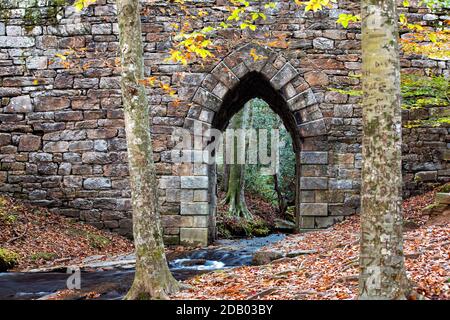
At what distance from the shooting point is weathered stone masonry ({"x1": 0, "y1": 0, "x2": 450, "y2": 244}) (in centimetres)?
959

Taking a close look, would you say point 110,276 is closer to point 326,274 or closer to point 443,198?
point 326,274

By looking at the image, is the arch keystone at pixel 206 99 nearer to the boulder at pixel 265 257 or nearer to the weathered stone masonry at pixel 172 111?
the weathered stone masonry at pixel 172 111

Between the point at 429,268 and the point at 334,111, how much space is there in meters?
5.49

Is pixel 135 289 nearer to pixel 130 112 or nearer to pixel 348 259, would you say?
pixel 130 112

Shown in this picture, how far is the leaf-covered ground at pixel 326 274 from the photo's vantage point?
4.36m

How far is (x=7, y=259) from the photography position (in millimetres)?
7488

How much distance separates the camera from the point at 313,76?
31.8 ft

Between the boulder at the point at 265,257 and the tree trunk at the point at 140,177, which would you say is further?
the boulder at the point at 265,257

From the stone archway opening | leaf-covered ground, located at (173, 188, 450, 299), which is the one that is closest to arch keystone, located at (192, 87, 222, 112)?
the stone archway opening

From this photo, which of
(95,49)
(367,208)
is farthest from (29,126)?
(367,208)

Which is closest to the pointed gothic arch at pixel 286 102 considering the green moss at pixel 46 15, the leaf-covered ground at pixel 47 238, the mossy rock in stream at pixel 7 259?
the leaf-covered ground at pixel 47 238

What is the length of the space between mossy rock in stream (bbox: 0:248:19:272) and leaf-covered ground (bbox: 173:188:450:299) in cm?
322

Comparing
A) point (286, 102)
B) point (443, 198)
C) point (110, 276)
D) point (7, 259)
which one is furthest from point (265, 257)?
point (7, 259)

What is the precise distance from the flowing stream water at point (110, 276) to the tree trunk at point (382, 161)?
308cm
